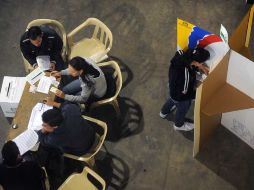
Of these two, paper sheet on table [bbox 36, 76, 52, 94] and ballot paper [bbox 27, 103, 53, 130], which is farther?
paper sheet on table [bbox 36, 76, 52, 94]

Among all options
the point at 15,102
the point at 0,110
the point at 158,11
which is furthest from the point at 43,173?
the point at 158,11

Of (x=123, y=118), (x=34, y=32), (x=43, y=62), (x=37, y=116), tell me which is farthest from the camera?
(x=123, y=118)

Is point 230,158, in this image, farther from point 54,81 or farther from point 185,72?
point 54,81

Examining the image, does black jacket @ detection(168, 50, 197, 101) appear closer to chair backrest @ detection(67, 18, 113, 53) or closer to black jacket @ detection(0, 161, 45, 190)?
chair backrest @ detection(67, 18, 113, 53)

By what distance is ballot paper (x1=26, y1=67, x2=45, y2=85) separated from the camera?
5.55 metres

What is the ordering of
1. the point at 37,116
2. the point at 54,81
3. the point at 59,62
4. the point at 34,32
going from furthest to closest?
1. the point at 59,62
2. the point at 54,81
3. the point at 34,32
4. the point at 37,116

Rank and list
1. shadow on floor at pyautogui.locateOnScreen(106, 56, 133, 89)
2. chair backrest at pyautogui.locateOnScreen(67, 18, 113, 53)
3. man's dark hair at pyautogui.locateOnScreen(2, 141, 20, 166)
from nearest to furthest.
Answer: man's dark hair at pyautogui.locateOnScreen(2, 141, 20, 166), chair backrest at pyautogui.locateOnScreen(67, 18, 113, 53), shadow on floor at pyautogui.locateOnScreen(106, 56, 133, 89)

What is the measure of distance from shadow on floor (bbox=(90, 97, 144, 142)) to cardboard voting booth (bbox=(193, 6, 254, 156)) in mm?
863

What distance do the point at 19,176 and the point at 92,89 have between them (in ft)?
4.26

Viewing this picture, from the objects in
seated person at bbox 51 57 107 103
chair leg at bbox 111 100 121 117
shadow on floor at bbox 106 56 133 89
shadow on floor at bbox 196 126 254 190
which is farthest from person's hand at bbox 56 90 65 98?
shadow on floor at bbox 196 126 254 190

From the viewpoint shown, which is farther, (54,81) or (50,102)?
(54,81)

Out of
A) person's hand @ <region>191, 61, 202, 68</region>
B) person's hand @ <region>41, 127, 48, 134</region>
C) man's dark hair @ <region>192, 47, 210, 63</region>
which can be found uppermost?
man's dark hair @ <region>192, 47, 210, 63</region>

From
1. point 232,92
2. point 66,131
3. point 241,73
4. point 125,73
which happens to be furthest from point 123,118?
point 241,73

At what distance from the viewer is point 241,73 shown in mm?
5105
